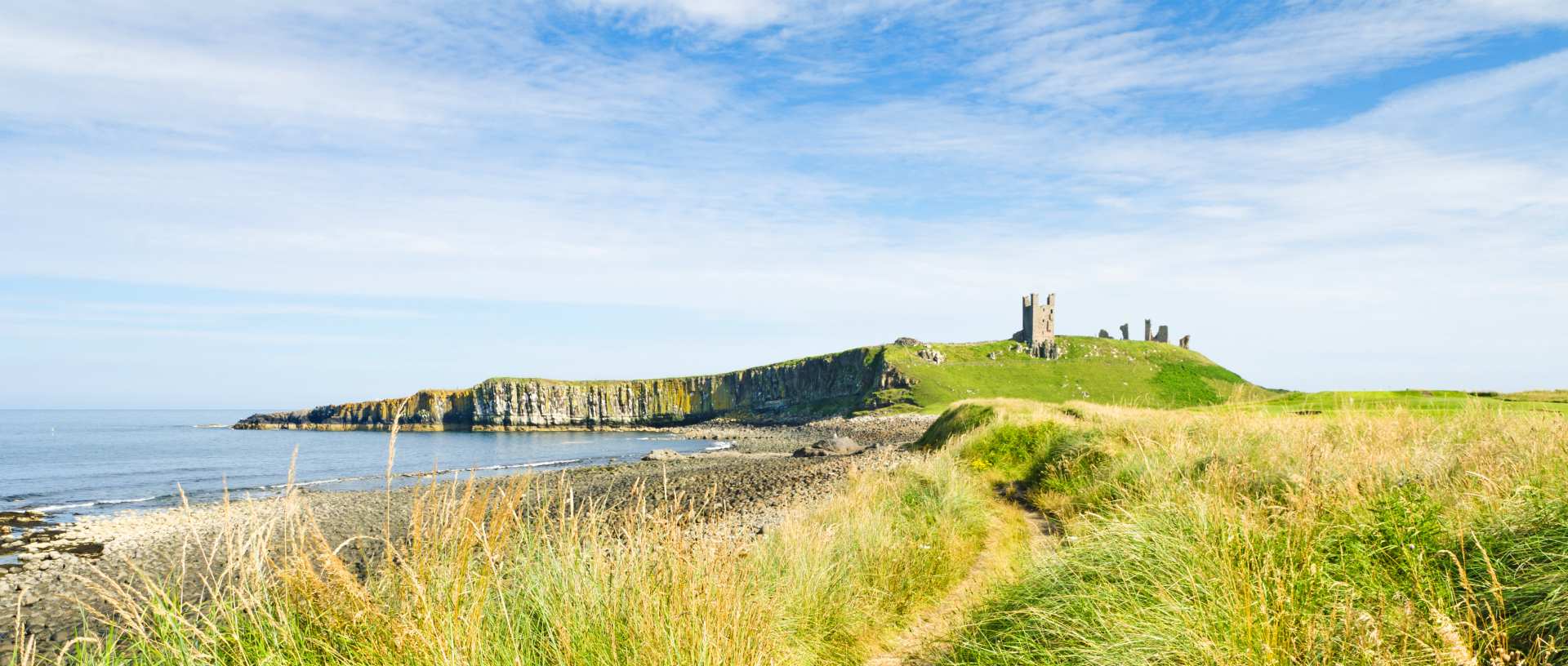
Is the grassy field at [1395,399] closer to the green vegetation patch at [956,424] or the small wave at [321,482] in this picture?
the green vegetation patch at [956,424]

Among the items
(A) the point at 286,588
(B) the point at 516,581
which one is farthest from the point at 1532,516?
(A) the point at 286,588

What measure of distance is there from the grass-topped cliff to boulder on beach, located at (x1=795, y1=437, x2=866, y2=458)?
35805 millimetres

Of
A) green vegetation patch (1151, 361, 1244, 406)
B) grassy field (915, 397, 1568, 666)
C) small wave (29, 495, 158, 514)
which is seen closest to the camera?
grassy field (915, 397, 1568, 666)

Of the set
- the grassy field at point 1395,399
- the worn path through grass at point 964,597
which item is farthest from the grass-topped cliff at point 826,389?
the worn path through grass at point 964,597

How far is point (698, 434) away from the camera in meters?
90.0

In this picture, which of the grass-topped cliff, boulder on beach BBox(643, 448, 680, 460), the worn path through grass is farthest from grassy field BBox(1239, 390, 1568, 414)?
the grass-topped cliff

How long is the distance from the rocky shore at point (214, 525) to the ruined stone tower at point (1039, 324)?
69.3 meters

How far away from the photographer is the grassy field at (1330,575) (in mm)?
3906

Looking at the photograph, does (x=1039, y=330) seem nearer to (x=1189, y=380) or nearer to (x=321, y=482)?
(x=1189, y=380)

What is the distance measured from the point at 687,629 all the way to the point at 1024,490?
12064 millimetres

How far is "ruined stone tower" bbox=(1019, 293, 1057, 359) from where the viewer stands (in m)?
107

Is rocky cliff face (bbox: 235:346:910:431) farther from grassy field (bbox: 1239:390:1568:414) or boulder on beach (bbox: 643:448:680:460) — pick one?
grassy field (bbox: 1239:390:1568:414)

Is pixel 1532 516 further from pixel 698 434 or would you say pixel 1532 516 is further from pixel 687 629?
pixel 698 434

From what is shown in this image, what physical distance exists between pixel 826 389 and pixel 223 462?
75.5 meters
